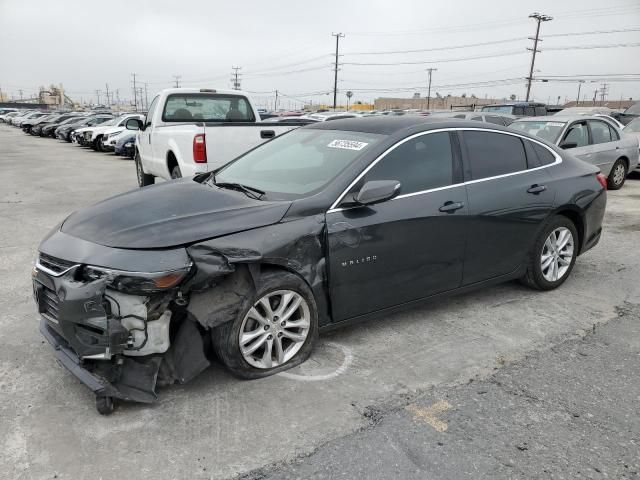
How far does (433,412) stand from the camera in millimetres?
2967

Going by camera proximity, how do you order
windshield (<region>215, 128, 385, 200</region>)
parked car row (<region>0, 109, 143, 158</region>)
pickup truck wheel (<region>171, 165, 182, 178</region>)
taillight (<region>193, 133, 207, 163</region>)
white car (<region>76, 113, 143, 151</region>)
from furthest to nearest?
white car (<region>76, 113, 143, 151</region>) → parked car row (<region>0, 109, 143, 158</region>) → pickup truck wheel (<region>171, 165, 182, 178</region>) → taillight (<region>193, 133, 207, 163</region>) → windshield (<region>215, 128, 385, 200</region>)

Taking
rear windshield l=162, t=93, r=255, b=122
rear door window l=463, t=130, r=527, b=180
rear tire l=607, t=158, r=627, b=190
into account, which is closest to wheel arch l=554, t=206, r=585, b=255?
rear door window l=463, t=130, r=527, b=180

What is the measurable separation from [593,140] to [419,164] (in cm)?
776

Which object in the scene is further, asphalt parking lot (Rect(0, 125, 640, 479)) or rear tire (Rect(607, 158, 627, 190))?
rear tire (Rect(607, 158, 627, 190))

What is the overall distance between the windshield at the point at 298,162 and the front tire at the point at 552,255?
1.92m

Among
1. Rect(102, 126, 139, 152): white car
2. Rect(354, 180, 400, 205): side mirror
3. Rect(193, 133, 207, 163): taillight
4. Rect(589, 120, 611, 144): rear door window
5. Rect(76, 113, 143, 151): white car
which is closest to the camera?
Rect(354, 180, 400, 205): side mirror

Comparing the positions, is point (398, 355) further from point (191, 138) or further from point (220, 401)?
point (191, 138)

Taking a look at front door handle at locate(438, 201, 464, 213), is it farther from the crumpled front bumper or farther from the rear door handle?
the rear door handle

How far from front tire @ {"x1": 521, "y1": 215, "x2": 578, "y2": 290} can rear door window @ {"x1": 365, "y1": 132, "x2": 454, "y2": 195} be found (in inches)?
49.6

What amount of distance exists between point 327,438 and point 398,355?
1073mm

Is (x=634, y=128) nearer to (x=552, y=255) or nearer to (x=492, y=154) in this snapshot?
(x=552, y=255)

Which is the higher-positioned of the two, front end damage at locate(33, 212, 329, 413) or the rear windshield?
the rear windshield

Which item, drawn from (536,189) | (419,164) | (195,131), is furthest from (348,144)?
(195,131)

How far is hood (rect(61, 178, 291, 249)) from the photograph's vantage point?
303cm
